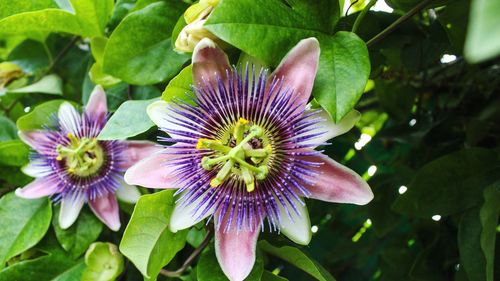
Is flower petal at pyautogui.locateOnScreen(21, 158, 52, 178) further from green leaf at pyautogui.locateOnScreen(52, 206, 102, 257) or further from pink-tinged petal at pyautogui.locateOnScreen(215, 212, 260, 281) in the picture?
pink-tinged petal at pyautogui.locateOnScreen(215, 212, 260, 281)

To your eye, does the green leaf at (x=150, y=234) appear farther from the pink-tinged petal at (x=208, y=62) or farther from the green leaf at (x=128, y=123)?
the pink-tinged petal at (x=208, y=62)

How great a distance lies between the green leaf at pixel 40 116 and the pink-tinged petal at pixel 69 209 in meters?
0.18

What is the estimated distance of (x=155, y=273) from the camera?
Result: 105 cm

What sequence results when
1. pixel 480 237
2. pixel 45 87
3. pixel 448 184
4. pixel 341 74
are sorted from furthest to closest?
pixel 45 87
pixel 448 184
pixel 480 237
pixel 341 74

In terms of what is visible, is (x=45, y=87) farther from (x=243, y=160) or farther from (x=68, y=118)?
(x=243, y=160)

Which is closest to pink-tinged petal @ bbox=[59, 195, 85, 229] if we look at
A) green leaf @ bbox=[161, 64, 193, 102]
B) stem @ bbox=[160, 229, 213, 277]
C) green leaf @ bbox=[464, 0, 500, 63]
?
stem @ bbox=[160, 229, 213, 277]

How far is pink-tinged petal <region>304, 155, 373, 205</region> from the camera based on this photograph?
39.0 inches

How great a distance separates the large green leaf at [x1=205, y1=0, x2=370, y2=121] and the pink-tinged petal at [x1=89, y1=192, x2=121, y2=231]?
1.79 feet

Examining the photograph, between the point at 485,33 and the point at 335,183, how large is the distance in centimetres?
60

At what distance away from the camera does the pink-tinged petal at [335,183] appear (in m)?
0.99

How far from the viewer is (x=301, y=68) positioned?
94 centimetres

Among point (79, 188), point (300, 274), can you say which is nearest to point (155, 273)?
point (79, 188)

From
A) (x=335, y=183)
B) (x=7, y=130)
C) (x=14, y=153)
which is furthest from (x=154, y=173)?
Answer: (x=7, y=130)

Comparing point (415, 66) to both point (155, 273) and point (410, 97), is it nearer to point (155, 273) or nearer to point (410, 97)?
point (410, 97)
